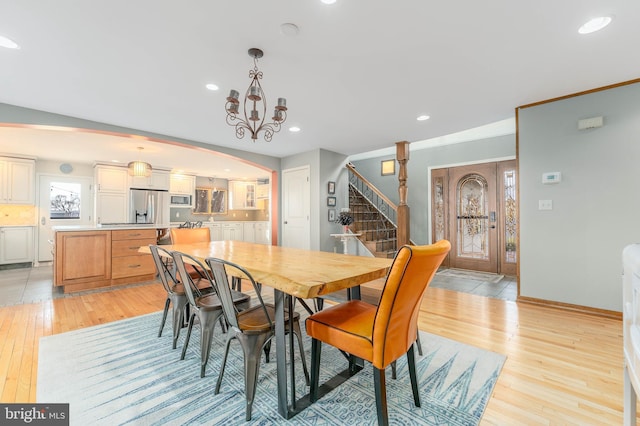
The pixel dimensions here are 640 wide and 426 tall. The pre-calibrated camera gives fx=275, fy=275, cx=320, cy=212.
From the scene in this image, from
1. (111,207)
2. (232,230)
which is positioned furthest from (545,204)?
(111,207)

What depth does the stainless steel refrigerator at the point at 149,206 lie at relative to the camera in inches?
270

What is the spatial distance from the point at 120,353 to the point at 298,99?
289 cm

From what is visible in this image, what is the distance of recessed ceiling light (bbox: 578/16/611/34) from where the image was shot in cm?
186

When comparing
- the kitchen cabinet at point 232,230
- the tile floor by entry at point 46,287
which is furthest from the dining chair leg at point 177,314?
the kitchen cabinet at point 232,230

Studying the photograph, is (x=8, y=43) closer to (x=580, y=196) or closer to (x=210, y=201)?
(x=580, y=196)

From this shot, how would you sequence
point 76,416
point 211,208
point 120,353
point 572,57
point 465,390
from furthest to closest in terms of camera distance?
point 211,208 → point 572,57 → point 120,353 → point 465,390 → point 76,416

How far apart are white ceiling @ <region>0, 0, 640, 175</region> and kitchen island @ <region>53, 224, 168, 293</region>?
66.5 inches

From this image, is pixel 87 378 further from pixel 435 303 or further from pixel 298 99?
pixel 435 303

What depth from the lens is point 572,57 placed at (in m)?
2.30

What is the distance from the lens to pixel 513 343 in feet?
7.48

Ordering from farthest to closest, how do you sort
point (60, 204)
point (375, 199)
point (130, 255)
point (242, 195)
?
point (242, 195), point (375, 199), point (60, 204), point (130, 255)

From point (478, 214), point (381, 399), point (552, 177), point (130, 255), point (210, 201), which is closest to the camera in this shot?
point (381, 399)

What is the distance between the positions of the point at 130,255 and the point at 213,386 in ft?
11.7

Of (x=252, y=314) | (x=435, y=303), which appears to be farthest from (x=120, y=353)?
(x=435, y=303)
